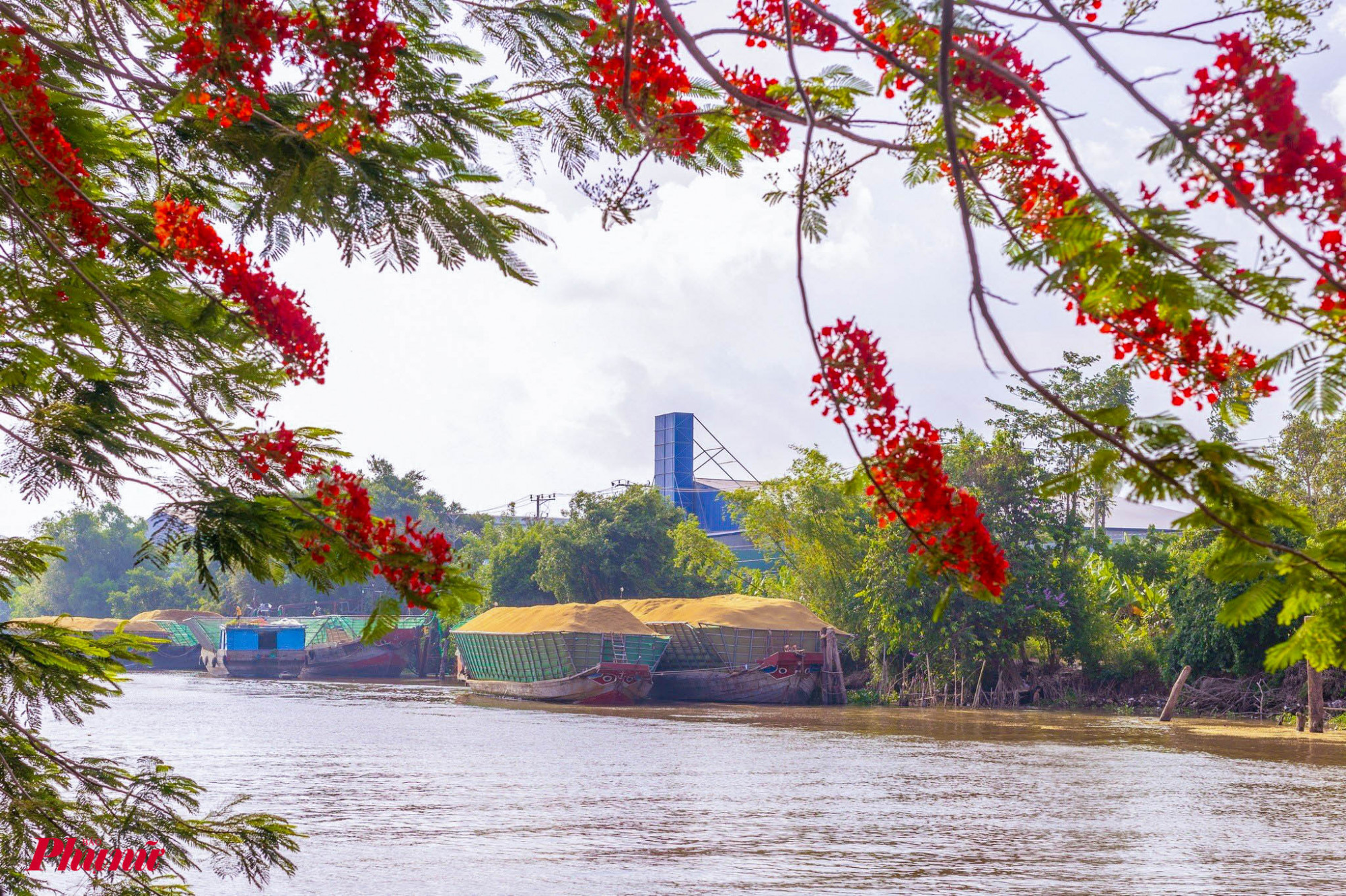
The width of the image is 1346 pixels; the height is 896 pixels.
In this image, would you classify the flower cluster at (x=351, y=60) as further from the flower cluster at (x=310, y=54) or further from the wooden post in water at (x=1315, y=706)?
the wooden post in water at (x=1315, y=706)

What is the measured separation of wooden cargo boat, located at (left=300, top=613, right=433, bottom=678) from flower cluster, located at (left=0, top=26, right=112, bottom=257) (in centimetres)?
4549

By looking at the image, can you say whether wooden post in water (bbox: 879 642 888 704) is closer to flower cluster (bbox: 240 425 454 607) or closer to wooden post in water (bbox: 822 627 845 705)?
wooden post in water (bbox: 822 627 845 705)

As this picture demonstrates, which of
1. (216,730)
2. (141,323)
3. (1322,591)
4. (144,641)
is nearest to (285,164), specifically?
(141,323)

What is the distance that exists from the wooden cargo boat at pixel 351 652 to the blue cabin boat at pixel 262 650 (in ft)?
2.40

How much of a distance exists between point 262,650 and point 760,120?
51.7 meters

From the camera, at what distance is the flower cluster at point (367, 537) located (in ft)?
12.0

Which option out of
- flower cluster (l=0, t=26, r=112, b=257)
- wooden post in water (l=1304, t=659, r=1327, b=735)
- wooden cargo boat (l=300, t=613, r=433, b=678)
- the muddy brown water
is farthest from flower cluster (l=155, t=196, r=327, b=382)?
wooden cargo boat (l=300, t=613, r=433, b=678)

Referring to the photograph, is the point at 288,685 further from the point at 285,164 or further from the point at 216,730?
the point at 285,164

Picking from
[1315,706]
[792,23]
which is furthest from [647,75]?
[1315,706]

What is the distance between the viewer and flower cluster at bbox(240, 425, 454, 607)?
3648 mm

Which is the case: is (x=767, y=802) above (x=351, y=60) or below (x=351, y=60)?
below

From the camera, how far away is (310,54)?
3568 millimetres

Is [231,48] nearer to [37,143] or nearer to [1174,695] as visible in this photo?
[37,143]

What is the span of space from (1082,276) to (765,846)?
29.3 ft
